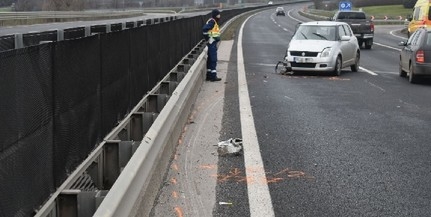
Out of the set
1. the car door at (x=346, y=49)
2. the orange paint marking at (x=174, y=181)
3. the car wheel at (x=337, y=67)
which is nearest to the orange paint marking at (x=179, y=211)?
the orange paint marking at (x=174, y=181)

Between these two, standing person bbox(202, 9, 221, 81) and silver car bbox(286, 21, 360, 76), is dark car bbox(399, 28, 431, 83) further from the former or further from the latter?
standing person bbox(202, 9, 221, 81)

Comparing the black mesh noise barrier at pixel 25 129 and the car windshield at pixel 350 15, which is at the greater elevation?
the car windshield at pixel 350 15

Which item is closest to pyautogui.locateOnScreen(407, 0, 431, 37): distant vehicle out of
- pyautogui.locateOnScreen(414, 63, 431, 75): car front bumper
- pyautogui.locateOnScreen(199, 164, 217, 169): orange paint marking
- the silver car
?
the silver car

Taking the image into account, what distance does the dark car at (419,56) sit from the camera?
583 inches

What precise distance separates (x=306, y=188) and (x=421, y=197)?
107 centimetres

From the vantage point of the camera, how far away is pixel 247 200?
5359mm

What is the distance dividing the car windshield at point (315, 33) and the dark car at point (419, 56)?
2631mm

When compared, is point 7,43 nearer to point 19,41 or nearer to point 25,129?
point 19,41

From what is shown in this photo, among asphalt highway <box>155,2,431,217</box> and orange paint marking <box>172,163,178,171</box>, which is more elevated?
orange paint marking <box>172,163,178,171</box>

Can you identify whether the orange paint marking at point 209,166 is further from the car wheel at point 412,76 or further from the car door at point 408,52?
the car door at point 408,52

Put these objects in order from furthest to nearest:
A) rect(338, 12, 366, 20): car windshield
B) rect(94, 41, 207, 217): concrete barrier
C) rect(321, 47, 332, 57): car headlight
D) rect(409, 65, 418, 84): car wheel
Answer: rect(338, 12, 366, 20): car windshield, rect(321, 47, 332, 57): car headlight, rect(409, 65, 418, 84): car wheel, rect(94, 41, 207, 217): concrete barrier

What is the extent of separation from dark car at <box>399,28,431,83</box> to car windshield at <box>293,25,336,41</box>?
2.63 metres

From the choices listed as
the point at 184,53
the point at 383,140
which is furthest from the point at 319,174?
the point at 184,53

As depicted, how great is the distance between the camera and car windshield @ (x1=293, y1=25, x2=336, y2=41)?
58.7 feet
